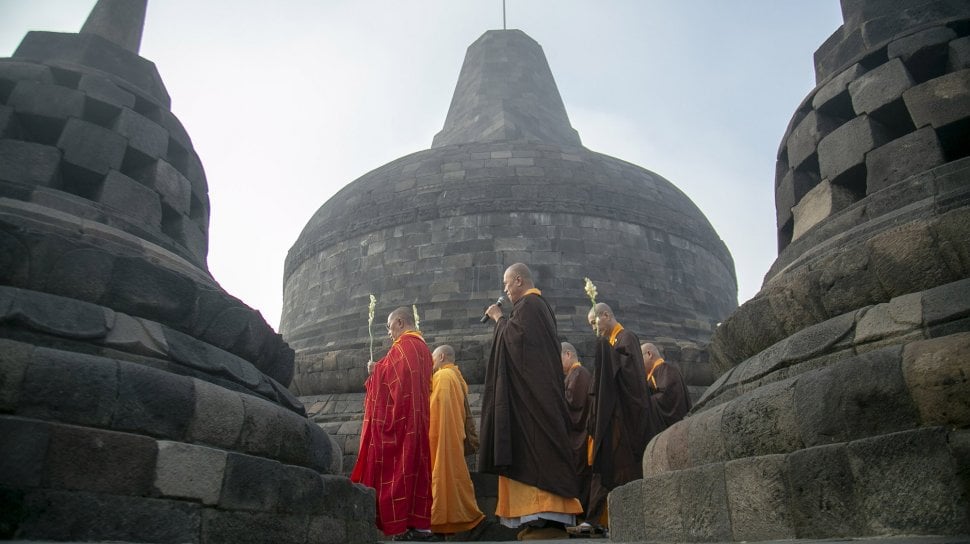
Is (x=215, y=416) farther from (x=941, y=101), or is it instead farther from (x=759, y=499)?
(x=941, y=101)

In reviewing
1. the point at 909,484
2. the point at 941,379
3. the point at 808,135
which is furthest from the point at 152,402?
the point at 808,135

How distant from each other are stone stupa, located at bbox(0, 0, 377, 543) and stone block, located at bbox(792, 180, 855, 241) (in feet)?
11.2

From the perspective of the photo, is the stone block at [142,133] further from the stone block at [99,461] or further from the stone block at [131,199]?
the stone block at [99,461]

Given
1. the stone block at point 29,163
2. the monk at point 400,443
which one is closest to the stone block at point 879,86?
the monk at point 400,443

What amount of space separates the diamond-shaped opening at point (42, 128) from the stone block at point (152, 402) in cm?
276

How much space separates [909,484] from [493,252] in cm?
989

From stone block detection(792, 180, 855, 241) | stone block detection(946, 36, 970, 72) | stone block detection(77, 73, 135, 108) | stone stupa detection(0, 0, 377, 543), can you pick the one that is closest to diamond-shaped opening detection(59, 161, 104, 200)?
stone stupa detection(0, 0, 377, 543)

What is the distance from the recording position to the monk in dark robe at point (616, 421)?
6078 mm

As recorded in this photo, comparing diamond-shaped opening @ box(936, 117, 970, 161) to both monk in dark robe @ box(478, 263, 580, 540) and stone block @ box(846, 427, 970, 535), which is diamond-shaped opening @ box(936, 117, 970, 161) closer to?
stone block @ box(846, 427, 970, 535)

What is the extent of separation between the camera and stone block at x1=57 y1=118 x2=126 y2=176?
5176mm

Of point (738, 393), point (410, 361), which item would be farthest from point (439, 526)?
point (738, 393)

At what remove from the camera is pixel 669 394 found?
741 centimetres

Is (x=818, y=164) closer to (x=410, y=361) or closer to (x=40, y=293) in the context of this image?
(x=410, y=361)

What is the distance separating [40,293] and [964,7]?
19.3ft
